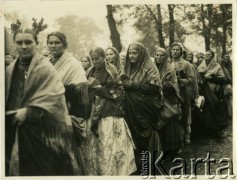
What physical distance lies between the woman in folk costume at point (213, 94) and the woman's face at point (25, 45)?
152cm

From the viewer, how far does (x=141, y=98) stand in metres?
3.74

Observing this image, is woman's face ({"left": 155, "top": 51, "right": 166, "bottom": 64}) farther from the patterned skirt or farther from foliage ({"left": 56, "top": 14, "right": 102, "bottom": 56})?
the patterned skirt

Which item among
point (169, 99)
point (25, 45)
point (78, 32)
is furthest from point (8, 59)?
point (169, 99)

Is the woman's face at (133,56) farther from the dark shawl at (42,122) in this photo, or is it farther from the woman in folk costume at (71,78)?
the dark shawl at (42,122)

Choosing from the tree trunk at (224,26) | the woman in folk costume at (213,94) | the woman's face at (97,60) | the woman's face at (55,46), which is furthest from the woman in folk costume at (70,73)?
the tree trunk at (224,26)

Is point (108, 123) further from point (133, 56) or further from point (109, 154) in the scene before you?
point (133, 56)

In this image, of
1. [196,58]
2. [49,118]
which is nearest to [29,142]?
[49,118]

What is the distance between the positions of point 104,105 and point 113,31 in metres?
0.68

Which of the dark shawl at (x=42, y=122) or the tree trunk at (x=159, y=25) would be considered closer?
the dark shawl at (x=42, y=122)

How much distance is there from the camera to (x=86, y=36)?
3.73 m

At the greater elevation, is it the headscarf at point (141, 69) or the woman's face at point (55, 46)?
the woman's face at point (55, 46)

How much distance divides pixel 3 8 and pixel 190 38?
1.71m

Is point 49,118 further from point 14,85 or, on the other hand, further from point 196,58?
point 196,58

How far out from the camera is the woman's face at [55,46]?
370 cm
